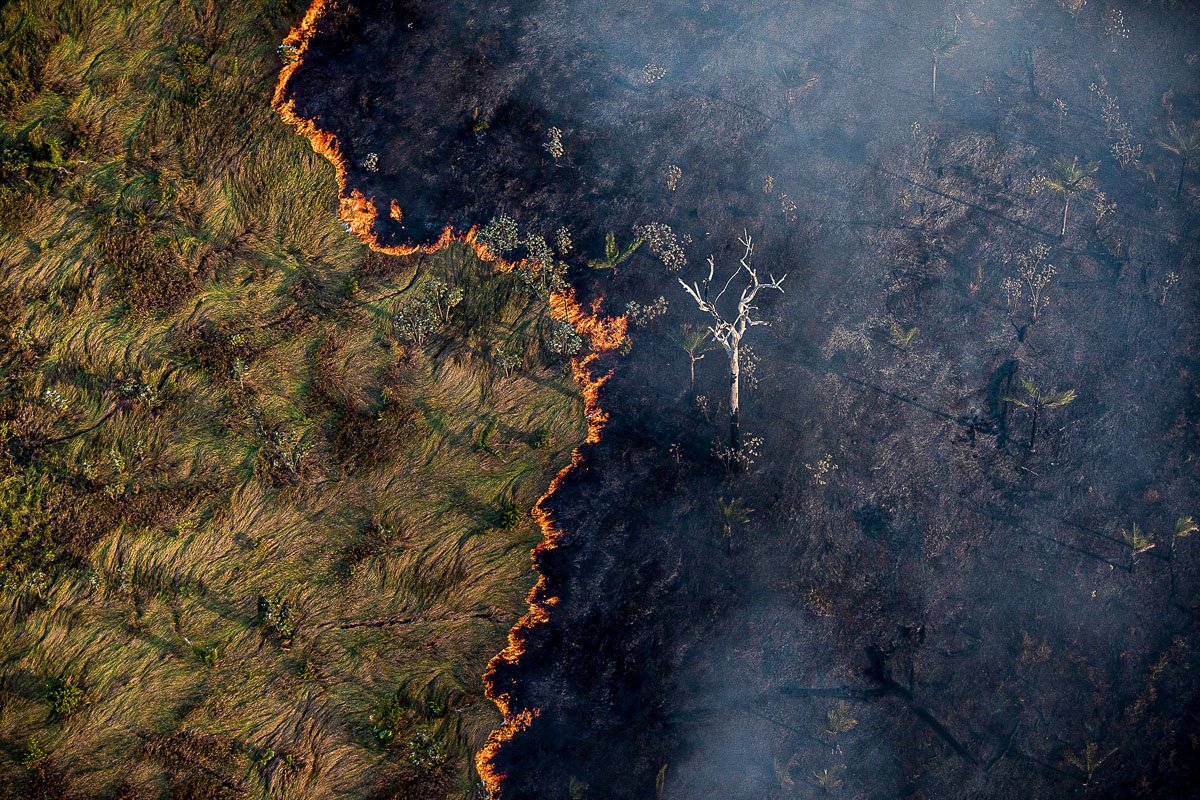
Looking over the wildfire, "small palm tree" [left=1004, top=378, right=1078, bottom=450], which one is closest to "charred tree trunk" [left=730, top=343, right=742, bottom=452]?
the wildfire

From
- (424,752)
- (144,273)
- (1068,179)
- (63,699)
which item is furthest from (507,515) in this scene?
(1068,179)

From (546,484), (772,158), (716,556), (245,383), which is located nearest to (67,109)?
(245,383)

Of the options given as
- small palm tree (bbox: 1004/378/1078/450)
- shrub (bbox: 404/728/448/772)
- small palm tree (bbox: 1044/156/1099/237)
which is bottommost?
shrub (bbox: 404/728/448/772)

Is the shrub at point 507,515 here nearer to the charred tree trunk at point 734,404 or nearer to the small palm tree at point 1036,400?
the charred tree trunk at point 734,404

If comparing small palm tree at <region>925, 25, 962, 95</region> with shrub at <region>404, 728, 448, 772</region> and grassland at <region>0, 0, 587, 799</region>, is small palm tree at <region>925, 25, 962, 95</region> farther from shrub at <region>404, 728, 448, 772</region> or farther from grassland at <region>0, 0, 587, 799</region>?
shrub at <region>404, 728, 448, 772</region>

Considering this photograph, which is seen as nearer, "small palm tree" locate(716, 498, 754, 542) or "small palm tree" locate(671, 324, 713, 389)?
"small palm tree" locate(716, 498, 754, 542)

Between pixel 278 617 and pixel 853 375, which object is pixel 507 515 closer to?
pixel 278 617

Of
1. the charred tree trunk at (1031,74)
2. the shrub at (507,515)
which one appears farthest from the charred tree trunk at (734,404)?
the charred tree trunk at (1031,74)
